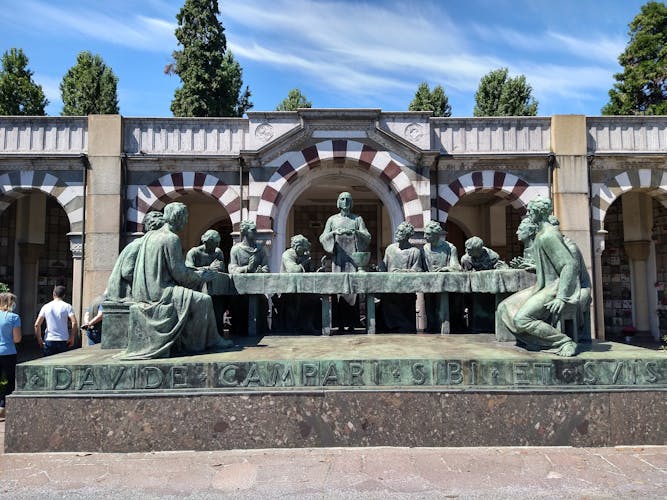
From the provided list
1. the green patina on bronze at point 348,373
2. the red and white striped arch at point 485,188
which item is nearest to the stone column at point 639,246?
the red and white striped arch at point 485,188

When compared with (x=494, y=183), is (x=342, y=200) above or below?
below

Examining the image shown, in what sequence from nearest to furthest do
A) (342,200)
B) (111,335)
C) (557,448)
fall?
(557,448)
(111,335)
(342,200)

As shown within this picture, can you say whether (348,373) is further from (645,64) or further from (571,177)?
(645,64)

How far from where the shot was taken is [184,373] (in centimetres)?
404

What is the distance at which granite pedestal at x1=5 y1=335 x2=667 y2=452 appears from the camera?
393 centimetres

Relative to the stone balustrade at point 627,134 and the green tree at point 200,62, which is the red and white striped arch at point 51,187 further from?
the stone balustrade at point 627,134

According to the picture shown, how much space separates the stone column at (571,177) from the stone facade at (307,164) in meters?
0.02

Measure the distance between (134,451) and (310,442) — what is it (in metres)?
1.44

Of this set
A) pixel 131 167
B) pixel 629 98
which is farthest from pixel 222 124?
pixel 629 98

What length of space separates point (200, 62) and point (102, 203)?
9825 millimetres

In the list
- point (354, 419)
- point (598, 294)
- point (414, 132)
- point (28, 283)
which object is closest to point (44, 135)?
point (28, 283)

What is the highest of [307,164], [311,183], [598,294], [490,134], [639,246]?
[490,134]

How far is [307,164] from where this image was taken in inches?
452

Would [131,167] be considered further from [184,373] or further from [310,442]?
[310,442]
